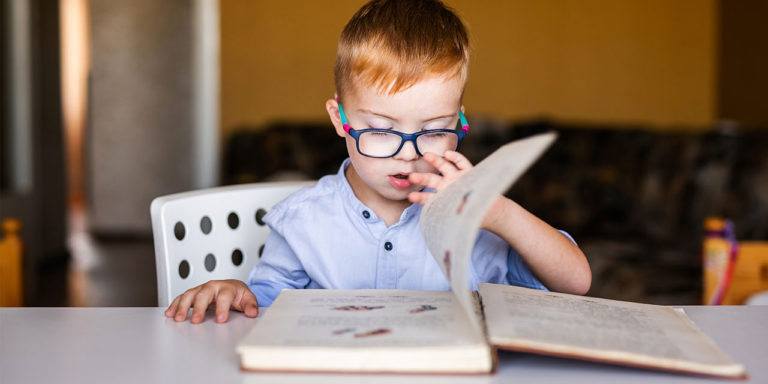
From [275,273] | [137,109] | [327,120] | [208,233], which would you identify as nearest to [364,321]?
[275,273]

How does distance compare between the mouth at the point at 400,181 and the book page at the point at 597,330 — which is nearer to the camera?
the book page at the point at 597,330

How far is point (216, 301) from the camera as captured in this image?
72 cm

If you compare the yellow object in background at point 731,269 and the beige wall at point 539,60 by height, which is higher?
the beige wall at point 539,60

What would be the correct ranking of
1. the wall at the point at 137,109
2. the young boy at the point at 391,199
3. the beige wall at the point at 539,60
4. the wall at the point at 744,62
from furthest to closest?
the wall at the point at 137,109, the beige wall at the point at 539,60, the wall at the point at 744,62, the young boy at the point at 391,199

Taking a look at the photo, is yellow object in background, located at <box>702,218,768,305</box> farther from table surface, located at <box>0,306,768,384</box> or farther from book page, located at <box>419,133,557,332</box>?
book page, located at <box>419,133,557,332</box>

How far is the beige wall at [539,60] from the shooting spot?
12.2ft

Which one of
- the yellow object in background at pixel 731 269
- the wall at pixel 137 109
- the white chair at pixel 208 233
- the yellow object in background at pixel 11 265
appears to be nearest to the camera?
the white chair at pixel 208 233

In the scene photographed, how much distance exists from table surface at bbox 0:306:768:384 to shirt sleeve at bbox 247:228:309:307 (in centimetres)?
25

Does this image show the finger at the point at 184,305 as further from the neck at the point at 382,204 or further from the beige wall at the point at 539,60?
the beige wall at the point at 539,60

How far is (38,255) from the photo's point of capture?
3768 millimetres

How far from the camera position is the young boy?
2.61 feet

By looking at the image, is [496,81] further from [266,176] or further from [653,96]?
[266,176]

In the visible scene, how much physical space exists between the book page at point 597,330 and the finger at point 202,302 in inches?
10.9

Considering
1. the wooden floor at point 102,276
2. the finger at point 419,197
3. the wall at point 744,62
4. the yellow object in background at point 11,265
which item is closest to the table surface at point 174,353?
the finger at point 419,197
